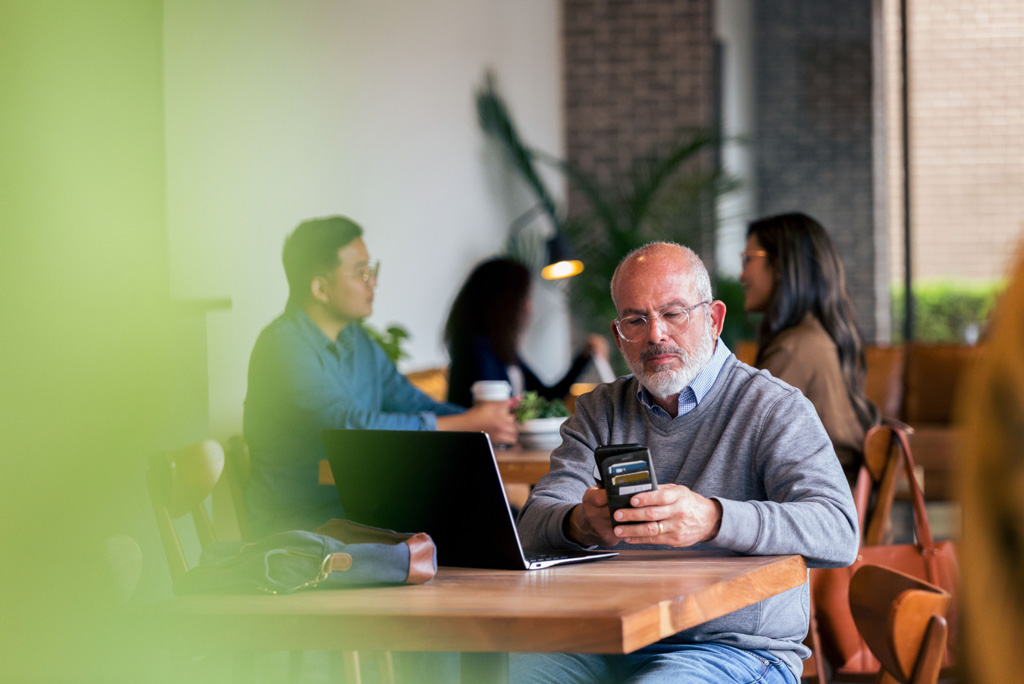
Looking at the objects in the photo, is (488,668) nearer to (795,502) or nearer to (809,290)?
(795,502)

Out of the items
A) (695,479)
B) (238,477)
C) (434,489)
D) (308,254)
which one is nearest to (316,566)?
(434,489)

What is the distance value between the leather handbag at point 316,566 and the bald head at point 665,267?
65 cm

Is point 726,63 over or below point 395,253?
over

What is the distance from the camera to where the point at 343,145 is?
490 cm

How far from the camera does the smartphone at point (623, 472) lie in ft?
5.10

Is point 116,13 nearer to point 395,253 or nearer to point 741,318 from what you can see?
point 395,253

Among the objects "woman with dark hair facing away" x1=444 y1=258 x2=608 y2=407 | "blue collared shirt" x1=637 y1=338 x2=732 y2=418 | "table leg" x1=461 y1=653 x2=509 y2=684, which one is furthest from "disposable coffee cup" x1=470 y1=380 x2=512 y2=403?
"table leg" x1=461 y1=653 x2=509 y2=684

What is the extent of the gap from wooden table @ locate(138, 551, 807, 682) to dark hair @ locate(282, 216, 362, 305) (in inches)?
66.2

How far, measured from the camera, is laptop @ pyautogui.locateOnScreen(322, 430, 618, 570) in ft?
5.34

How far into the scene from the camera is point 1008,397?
0.35 m

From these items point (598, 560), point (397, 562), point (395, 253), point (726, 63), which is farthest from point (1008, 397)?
point (726, 63)

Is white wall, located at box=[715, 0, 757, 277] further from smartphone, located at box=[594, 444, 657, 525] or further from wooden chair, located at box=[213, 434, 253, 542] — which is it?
smartphone, located at box=[594, 444, 657, 525]

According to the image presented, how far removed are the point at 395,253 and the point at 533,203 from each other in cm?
256

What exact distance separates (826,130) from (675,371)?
9.19 metres
